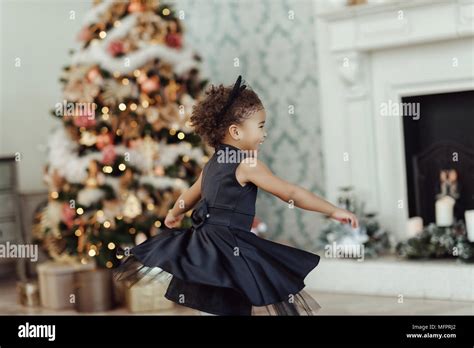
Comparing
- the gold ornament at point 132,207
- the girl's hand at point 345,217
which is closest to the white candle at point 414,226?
the gold ornament at point 132,207

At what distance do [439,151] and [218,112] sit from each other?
7.56ft

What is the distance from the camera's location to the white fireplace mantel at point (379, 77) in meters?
4.62

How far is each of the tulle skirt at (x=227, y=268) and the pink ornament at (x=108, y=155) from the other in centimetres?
191

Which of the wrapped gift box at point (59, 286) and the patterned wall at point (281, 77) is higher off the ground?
the patterned wall at point (281, 77)

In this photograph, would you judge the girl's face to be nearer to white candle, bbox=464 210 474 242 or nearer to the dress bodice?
the dress bodice

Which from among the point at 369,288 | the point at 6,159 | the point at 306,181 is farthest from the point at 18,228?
the point at 369,288

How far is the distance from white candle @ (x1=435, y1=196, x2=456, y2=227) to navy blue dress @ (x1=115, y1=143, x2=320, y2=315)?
1.92 metres

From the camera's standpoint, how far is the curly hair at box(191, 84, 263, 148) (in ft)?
9.36

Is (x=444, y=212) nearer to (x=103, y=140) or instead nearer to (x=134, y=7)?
(x=103, y=140)

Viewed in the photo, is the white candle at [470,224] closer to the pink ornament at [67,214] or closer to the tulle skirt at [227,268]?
the tulle skirt at [227,268]

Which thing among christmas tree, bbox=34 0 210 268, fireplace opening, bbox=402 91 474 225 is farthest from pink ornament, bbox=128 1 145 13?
fireplace opening, bbox=402 91 474 225

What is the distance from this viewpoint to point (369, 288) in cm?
465

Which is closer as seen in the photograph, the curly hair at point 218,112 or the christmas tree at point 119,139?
the curly hair at point 218,112
